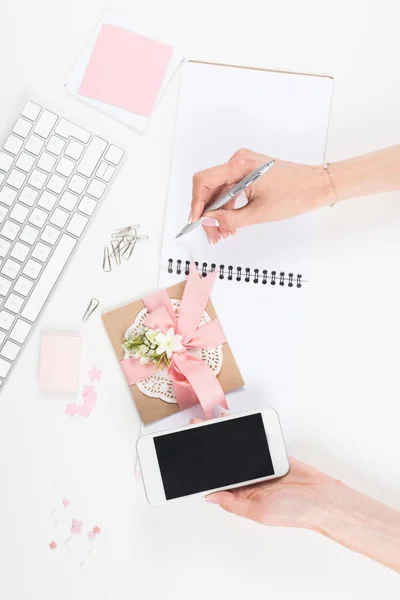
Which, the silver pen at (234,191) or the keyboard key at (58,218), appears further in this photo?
the keyboard key at (58,218)

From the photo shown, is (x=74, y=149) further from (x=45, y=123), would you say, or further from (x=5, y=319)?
(x=5, y=319)

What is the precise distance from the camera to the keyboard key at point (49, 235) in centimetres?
94

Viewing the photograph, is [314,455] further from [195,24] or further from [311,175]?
[195,24]

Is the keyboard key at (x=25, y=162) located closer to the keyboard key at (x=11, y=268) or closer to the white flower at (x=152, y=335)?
the keyboard key at (x=11, y=268)

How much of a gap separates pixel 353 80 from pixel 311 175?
210mm

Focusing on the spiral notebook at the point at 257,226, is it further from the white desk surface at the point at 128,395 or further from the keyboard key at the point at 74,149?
the keyboard key at the point at 74,149

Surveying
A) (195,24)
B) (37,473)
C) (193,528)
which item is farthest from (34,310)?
(195,24)

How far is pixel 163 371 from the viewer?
947 millimetres

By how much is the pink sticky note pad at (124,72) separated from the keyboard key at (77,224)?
197 millimetres

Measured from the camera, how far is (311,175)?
2.94 ft

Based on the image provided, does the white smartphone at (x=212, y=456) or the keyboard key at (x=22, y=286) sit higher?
the keyboard key at (x=22, y=286)

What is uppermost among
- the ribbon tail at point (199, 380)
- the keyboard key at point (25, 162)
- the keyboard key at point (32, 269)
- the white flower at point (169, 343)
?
the keyboard key at point (25, 162)

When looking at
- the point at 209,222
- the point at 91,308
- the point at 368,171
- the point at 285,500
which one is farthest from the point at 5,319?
the point at 368,171

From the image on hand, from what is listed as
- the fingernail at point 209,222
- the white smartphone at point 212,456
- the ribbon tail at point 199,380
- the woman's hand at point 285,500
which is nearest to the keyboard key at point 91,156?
the fingernail at point 209,222
